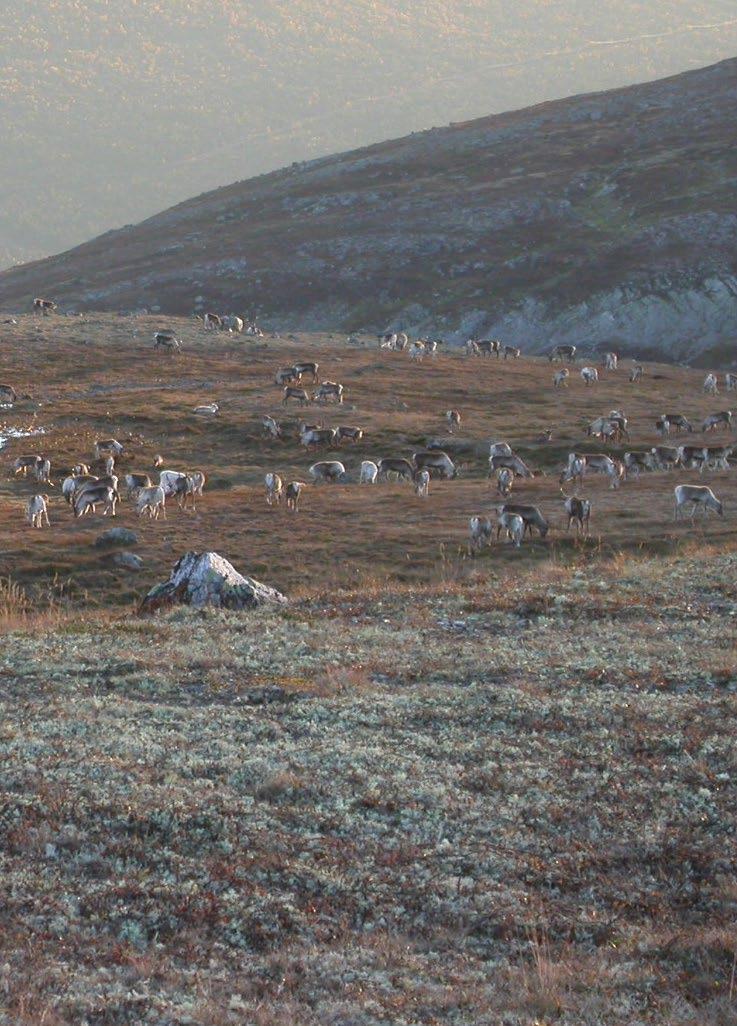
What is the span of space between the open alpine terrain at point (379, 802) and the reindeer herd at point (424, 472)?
8161mm

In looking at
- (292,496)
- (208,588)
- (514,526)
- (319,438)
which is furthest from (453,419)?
(208,588)

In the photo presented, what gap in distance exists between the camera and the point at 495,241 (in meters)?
120

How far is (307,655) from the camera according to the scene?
19.5 meters

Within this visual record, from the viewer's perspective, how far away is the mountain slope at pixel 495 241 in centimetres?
10688

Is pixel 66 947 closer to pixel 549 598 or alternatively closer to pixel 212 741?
pixel 212 741

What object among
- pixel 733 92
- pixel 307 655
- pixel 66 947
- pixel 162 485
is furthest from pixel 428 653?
pixel 733 92

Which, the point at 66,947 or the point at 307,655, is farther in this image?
the point at 307,655

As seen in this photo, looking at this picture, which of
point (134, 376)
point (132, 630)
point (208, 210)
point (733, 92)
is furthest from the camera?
point (208, 210)

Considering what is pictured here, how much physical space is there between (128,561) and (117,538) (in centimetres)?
245

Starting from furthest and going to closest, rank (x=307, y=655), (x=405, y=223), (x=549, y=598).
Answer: (x=405, y=223), (x=549, y=598), (x=307, y=655)

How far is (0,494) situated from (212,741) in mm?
32516

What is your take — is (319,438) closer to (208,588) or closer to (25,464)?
(25,464)

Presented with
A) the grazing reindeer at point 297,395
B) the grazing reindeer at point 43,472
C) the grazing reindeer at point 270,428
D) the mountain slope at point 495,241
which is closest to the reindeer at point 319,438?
the grazing reindeer at point 270,428

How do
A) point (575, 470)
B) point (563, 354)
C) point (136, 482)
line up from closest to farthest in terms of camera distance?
point (136, 482), point (575, 470), point (563, 354)
